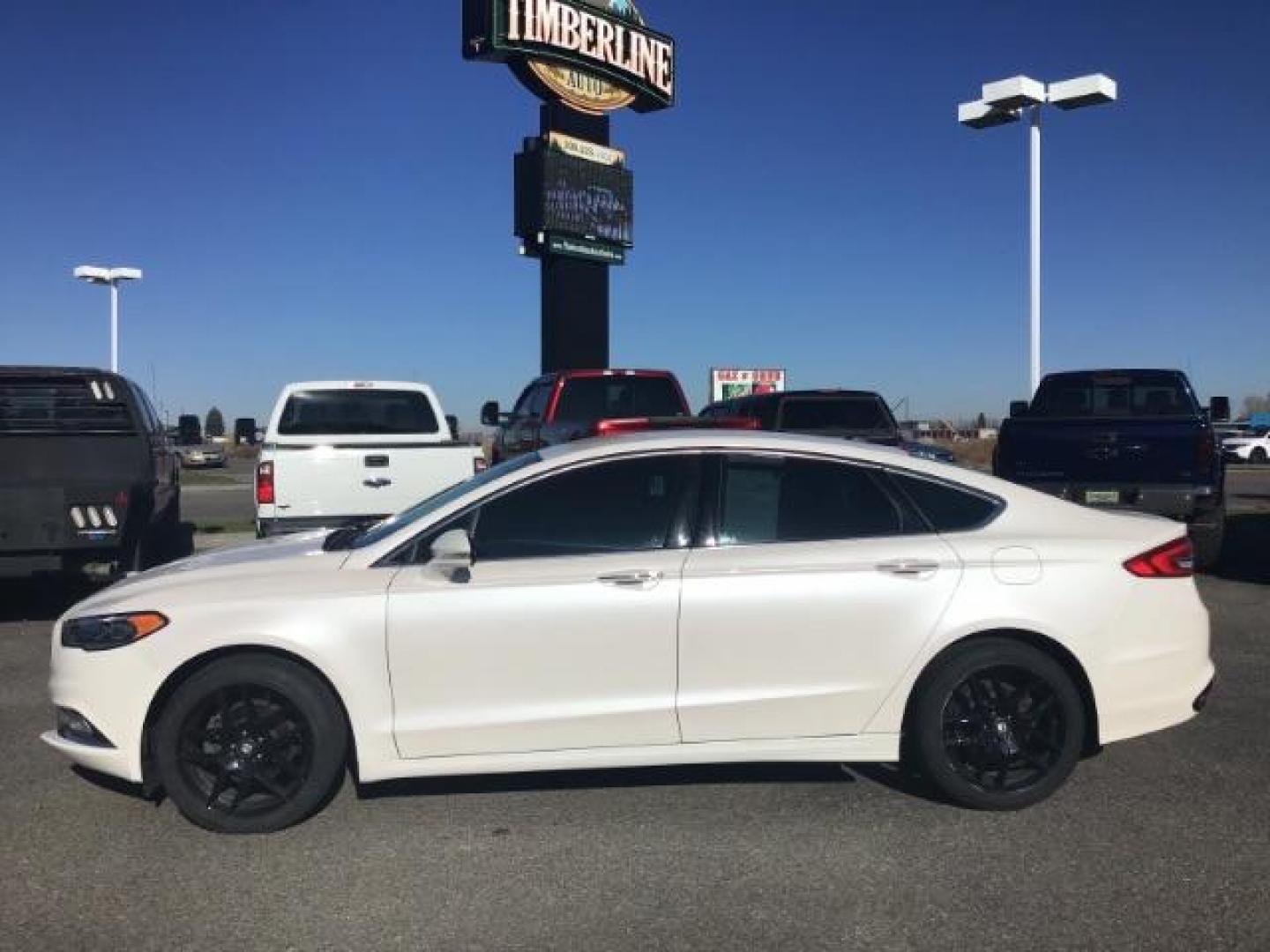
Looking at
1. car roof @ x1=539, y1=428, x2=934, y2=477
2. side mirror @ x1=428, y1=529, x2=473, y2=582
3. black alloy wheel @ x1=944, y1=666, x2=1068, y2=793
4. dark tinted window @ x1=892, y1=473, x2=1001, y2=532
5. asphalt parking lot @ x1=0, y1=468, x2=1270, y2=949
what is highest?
car roof @ x1=539, y1=428, x2=934, y2=477

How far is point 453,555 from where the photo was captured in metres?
4.25

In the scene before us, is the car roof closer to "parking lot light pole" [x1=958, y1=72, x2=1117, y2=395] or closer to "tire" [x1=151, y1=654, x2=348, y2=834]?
"tire" [x1=151, y1=654, x2=348, y2=834]

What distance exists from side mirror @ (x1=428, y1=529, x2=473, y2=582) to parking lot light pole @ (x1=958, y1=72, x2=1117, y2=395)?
64.3 ft

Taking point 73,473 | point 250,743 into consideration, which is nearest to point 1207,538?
point 250,743

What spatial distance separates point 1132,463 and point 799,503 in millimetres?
6680

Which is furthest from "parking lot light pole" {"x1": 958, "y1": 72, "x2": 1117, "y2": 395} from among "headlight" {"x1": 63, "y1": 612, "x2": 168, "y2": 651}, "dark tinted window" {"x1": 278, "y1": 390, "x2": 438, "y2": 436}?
"headlight" {"x1": 63, "y1": 612, "x2": 168, "y2": 651}

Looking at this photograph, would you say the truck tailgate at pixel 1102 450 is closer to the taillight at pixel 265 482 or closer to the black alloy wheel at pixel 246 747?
the taillight at pixel 265 482

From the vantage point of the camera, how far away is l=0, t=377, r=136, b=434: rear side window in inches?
345

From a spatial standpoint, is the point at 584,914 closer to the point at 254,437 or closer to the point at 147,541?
the point at 147,541

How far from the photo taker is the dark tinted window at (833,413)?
42.5 ft

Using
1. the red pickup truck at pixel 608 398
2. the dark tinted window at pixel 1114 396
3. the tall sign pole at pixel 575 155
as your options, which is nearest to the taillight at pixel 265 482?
the red pickup truck at pixel 608 398

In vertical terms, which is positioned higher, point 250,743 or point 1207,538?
point 1207,538

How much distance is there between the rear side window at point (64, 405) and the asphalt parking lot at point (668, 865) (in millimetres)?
4271

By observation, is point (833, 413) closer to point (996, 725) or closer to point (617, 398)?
point (617, 398)
